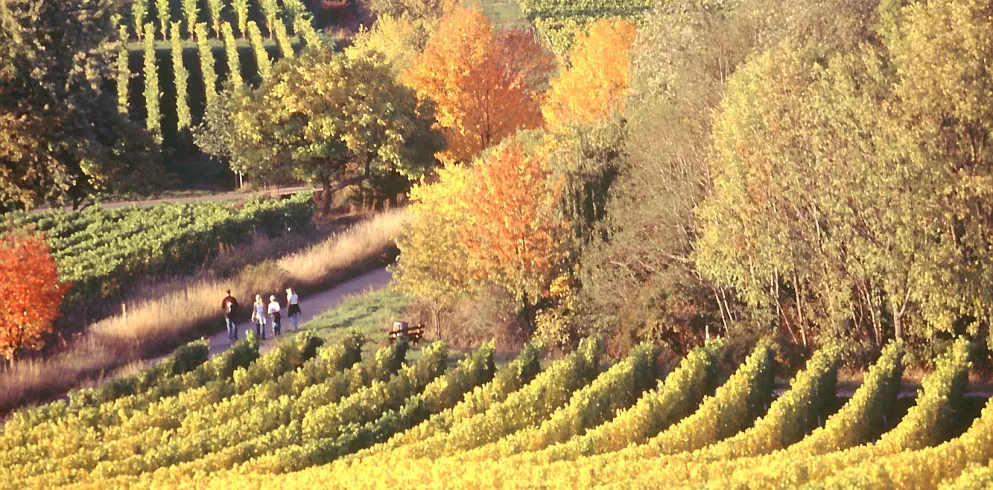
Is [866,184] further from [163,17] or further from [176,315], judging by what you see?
[163,17]

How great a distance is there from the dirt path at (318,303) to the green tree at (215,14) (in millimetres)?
42967

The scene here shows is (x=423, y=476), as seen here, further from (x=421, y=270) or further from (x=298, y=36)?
(x=298, y=36)

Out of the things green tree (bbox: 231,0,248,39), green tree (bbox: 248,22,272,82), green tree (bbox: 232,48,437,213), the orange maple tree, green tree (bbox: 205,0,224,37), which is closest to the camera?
the orange maple tree

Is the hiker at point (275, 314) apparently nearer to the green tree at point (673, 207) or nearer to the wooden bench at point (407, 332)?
the wooden bench at point (407, 332)

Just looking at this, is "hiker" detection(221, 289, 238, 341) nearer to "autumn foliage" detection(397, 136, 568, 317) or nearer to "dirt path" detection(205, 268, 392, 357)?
"dirt path" detection(205, 268, 392, 357)

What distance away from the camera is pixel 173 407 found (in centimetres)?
2486

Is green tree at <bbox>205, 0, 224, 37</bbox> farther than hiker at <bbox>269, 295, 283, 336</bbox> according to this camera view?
Yes

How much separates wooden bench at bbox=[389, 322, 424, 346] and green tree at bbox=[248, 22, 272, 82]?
3822cm

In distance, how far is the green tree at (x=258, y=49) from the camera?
71.1m

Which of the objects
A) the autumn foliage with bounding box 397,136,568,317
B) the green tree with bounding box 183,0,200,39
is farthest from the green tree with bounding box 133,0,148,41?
the autumn foliage with bounding box 397,136,568,317

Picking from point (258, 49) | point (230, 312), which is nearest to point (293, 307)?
point (230, 312)

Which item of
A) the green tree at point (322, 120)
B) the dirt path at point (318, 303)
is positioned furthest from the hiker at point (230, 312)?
the green tree at point (322, 120)

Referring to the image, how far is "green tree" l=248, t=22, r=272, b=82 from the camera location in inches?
2798

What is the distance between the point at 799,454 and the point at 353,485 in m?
7.03
